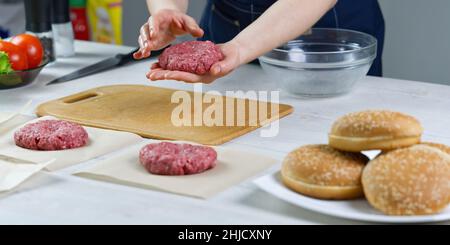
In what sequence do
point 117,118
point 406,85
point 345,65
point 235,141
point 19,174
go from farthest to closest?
point 406,85, point 345,65, point 117,118, point 235,141, point 19,174

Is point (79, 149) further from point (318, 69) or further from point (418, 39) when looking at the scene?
point (418, 39)

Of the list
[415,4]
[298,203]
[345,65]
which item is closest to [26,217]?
[298,203]

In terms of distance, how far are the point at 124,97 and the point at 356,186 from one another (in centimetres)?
80

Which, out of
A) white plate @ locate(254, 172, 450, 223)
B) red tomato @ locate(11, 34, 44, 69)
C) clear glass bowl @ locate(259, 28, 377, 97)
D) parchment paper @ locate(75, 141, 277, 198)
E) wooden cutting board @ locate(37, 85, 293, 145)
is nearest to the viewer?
white plate @ locate(254, 172, 450, 223)

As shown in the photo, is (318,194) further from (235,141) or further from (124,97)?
(124,97)

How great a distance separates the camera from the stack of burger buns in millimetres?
968

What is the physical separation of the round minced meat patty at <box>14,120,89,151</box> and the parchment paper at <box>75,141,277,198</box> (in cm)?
10

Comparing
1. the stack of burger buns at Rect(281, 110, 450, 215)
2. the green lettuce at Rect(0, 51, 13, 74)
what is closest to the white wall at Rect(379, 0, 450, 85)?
the green lettuce at Rect(0, 51, 13, 74)

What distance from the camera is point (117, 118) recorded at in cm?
153

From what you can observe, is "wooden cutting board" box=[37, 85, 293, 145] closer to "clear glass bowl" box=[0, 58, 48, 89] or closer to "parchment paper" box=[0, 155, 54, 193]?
"clear glass bowl" box=[0, 58, 48, 89]

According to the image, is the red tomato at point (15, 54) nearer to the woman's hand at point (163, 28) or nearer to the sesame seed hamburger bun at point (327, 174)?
the woman's hand at point (163, 28)

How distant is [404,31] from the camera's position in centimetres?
281

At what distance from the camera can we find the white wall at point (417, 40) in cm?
272

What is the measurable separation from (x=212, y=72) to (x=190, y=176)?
15.0 inches
